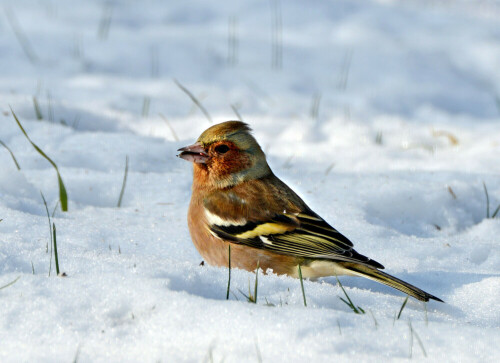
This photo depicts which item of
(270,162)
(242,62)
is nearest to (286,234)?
(270,162)

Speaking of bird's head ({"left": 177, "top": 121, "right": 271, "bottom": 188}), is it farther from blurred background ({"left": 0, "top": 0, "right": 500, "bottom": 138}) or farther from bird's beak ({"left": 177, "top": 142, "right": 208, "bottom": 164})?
blurred background ({"left": 0, "top": 0, "right": 500, "bottom": 138})

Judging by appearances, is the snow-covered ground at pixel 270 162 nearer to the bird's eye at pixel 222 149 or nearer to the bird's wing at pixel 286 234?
the bird's wing at pixel 286 234

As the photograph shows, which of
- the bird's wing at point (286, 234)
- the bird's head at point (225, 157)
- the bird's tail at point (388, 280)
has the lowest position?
the bird's tail at point (388, 280)

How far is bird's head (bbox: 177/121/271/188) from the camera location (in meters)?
4.12

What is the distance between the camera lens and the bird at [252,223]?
143 inches

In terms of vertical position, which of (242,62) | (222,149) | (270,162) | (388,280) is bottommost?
(270,162)

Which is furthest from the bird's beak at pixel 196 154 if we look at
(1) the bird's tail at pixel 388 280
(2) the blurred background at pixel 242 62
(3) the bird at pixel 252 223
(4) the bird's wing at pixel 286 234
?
(2) the blurred background at pixel 242 62

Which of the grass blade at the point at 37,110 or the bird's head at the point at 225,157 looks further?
the grass blade at the point at 37,110

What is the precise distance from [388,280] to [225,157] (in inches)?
49.8

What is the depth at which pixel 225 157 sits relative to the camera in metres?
4.14

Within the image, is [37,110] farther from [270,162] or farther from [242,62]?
[242,62]

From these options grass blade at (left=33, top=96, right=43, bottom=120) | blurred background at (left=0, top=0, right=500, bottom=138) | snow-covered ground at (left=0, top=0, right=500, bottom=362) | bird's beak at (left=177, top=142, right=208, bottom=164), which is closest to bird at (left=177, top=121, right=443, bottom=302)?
bird's beak at (left=177, top=142, right=208, bottom=164)

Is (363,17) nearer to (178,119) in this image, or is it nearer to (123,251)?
(178,119)

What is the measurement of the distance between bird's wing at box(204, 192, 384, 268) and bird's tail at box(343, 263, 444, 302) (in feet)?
0.37
